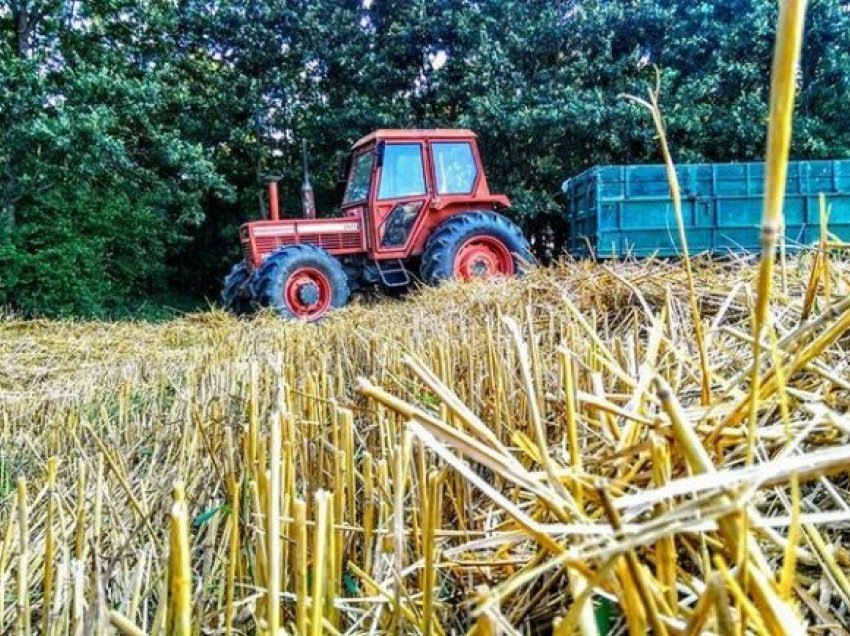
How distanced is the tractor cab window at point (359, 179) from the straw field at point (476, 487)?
4131mm

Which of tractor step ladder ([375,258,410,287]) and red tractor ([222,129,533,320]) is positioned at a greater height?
red tractor ([222,129,533,320])

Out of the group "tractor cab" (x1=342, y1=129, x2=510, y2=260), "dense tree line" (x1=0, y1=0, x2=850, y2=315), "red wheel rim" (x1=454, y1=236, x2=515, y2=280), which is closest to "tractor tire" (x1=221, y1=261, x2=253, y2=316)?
"tractor cab" (x1=342, y1=129, x2=510, y2=260)

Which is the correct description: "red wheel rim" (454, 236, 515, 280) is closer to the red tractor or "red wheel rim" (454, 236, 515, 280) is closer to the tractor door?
the red tractor

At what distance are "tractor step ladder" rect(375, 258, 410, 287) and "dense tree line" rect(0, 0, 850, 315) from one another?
316cm

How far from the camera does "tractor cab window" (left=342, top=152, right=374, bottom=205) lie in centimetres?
686

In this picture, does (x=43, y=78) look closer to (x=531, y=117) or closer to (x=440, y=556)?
(x=531, y=117)

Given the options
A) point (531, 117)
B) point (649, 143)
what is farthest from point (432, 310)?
point (649, 143)

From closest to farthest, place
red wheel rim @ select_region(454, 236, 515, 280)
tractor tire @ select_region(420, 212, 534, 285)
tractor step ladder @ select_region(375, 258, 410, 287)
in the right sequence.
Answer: tractor tire @ select_region(420, 212, 534, 285) → red wheel rim @ select_region(454, 236, 515, 280) → tractor step ladder @ select_region(375, 258, 410, 287)

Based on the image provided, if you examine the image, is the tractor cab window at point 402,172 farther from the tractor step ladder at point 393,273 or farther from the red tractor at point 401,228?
the tractor step ladder at point 393,273

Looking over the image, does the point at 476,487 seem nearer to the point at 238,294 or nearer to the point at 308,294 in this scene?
the point at 308,294

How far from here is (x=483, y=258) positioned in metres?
6.68

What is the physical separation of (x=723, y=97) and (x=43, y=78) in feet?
30.0

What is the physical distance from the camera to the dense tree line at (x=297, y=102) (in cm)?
805

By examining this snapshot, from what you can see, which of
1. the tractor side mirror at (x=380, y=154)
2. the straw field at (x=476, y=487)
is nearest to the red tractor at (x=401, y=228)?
the tractor side mirror at (x=380, y=154)
